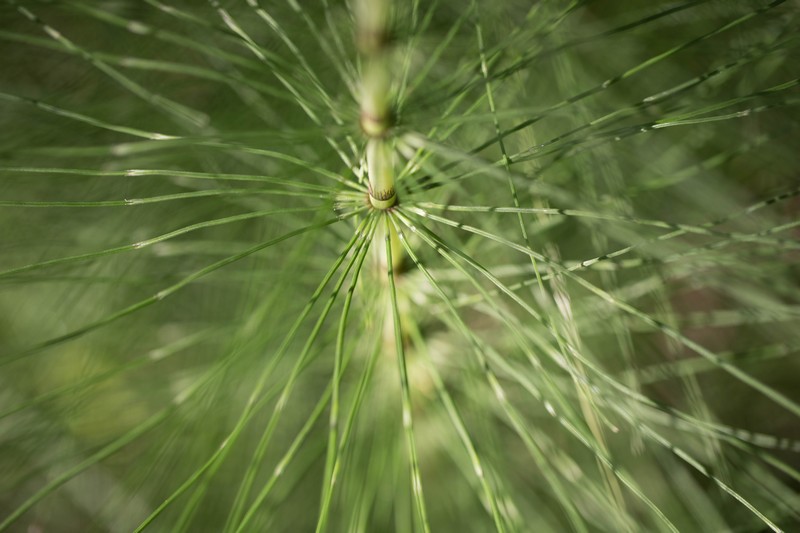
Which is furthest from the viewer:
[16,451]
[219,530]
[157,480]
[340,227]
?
[219,530]

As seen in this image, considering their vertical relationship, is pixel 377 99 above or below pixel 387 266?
above

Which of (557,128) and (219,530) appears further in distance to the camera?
(219,530)

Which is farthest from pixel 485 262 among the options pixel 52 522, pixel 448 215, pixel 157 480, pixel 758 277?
pixel 52 522

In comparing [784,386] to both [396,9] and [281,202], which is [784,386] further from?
[396,9]

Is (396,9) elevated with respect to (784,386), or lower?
elevated

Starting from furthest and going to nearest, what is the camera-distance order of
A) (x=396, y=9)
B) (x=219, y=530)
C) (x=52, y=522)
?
(x=52, y=522)
(x=219, y=530)
(x=396, y=9)

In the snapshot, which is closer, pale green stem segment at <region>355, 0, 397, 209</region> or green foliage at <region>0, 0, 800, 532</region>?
pale green stem segment at <region>355, 0, 397, 209</region>
